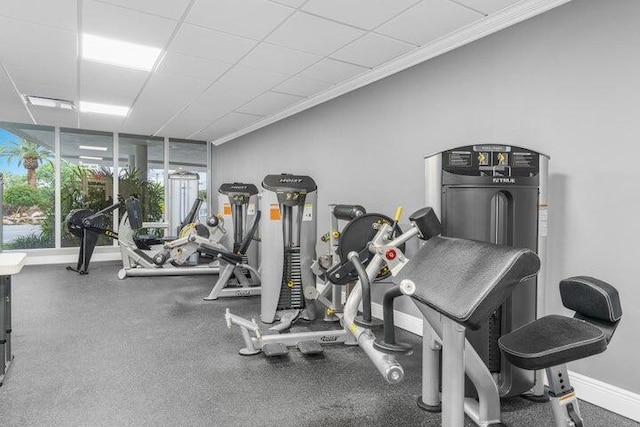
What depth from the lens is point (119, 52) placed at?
12.0ft

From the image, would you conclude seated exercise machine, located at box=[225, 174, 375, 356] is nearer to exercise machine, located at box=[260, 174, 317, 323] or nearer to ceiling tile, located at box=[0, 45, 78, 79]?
exercise machine, located at box=[260, 174, 317, 323]

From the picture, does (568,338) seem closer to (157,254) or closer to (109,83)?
(109,83)

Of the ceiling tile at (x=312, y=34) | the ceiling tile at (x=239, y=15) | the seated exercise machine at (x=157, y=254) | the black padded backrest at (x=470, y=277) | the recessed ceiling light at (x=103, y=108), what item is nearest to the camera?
the black padded backrest at (x=470, y=277)

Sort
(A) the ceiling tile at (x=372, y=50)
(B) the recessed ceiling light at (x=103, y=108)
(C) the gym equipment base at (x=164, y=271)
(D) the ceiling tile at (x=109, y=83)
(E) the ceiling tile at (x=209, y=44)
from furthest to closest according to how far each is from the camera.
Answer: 1. (C) the gym equipment base at (x=164, y=271)
2. (B) the recessed ceiling light at (x=103, y=108)
3. (D) the ceiling tile at (x=109, y=83)
4. (A) the ceiling tile at (x=372, y=50)
5. (E) the ceiling tile at (x=209, y=44)

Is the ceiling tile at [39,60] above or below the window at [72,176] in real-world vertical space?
above

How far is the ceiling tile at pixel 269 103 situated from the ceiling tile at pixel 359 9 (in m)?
2.22

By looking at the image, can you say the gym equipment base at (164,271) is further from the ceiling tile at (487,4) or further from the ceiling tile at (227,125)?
the ceiling tile at (487,4)

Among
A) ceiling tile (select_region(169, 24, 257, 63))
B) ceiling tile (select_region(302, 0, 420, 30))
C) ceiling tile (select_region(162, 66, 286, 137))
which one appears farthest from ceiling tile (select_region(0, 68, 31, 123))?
ceiling tile (select_region(302, 0, 420, 30))

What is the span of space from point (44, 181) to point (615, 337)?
9005mm

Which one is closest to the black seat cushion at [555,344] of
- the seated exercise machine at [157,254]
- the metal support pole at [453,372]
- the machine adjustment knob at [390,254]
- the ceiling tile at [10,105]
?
the metal support pole at [453,372]

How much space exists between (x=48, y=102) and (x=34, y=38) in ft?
8.67

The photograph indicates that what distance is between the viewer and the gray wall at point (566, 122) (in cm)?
231

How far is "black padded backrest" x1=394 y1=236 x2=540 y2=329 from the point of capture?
107 centimetres

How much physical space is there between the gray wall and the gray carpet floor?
0.87m
